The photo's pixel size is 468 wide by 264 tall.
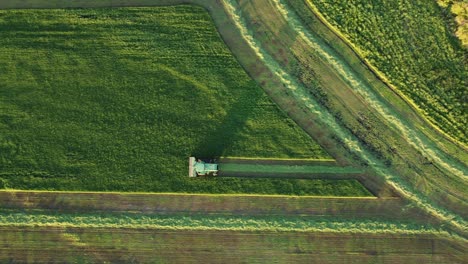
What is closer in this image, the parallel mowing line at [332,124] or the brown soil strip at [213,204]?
the parallel mowing line at [332,124]

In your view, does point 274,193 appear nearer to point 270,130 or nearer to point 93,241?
point 270,130

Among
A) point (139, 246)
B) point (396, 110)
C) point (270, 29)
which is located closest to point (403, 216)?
point (396, 110)

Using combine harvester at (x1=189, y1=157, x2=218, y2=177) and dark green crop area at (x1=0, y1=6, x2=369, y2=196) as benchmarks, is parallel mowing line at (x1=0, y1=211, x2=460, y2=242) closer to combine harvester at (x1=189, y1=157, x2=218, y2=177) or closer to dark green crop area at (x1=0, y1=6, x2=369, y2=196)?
dark green crop area at (x1=0, y1=6, x2=369, y2=196)

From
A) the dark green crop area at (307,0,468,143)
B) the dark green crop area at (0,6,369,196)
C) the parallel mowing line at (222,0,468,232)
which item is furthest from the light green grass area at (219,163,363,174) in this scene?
the dark green crop area at (307,0,468,143)

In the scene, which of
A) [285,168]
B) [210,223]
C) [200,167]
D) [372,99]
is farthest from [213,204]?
[372,99]

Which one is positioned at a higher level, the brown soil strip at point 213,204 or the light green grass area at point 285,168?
the light green grass area at point 285,168

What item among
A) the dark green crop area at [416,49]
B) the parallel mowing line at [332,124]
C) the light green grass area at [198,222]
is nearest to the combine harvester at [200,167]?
the light green grass area at [198,222]

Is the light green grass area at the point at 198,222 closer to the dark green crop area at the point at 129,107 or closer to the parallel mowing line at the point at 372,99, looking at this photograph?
the dark green crop area at the point at 129,107
